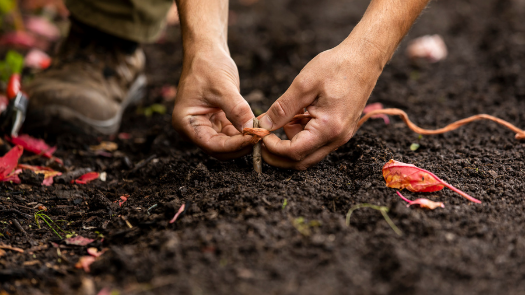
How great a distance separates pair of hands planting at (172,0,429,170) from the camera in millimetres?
1550

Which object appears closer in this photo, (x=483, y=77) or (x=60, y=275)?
(x=60, y=275)

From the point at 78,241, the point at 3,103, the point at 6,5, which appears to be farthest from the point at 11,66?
the point at 78,241

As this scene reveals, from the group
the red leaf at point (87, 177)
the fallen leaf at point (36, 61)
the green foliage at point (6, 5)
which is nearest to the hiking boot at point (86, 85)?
the red leaf at point (87, 177)

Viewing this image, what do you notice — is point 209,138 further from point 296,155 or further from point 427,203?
point 427,203

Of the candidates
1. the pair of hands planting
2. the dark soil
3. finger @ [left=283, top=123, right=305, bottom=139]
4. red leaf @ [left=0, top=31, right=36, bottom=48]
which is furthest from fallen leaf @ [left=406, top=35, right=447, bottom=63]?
red leaf @ [left=0, top=31, right=36, bottom=48]

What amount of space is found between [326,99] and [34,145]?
69.1 inches

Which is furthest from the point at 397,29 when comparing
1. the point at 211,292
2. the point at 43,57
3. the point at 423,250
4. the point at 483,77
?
the point at 43,57

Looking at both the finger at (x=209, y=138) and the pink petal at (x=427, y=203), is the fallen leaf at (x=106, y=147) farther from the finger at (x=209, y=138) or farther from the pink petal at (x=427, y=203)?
the pink petal at (x=427, y=203)

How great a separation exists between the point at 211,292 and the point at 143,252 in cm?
31

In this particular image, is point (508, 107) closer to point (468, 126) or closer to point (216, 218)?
point (468, 126)

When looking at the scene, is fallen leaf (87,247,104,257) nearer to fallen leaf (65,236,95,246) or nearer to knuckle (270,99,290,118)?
fallen leaf (65,236,95,246)

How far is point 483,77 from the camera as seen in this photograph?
3.16 metres

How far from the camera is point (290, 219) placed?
1362 mm

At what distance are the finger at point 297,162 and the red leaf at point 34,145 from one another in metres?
1.37
